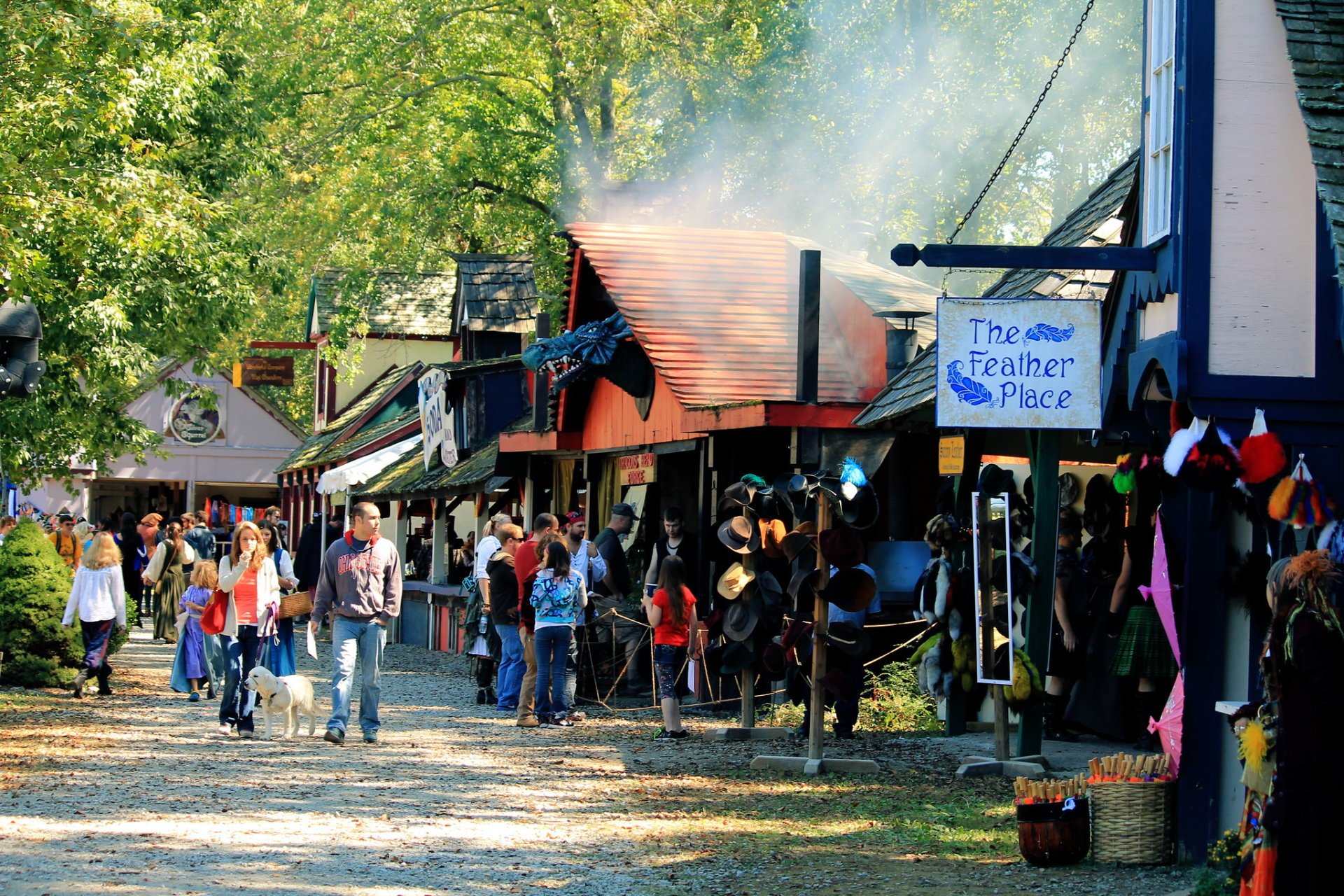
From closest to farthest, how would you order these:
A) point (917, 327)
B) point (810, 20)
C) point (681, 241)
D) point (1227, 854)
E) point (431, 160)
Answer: point (1227, 854) < point (917, 327) < point (681, 241) < point (810, 20) < point (431, 160)

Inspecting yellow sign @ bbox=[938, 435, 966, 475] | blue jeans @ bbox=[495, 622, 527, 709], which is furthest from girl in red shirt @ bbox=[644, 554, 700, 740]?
yellow sign @ bbox=[938, 435, 966, 475]

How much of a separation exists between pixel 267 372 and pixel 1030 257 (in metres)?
39.3

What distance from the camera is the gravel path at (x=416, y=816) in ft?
25.2

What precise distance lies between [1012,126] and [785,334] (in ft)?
54.0

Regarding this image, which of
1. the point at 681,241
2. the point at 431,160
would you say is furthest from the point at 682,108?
the point at 681,241

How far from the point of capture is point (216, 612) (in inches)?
542

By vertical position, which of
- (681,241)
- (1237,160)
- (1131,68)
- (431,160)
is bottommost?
(1237,160)

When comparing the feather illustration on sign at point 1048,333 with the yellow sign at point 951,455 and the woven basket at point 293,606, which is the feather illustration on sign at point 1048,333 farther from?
the woven basket at point 293,606

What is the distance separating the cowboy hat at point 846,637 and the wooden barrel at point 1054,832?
12.8 feet

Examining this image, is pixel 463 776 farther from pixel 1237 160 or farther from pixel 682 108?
pixel 682 108

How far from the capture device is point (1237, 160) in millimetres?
7617

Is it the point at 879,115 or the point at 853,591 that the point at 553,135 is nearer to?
the point at 879,115

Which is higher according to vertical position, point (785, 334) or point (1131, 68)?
point (1131, 68)

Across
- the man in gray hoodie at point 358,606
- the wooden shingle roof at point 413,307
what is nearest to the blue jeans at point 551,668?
the man in gray hoodie at point 358,606
